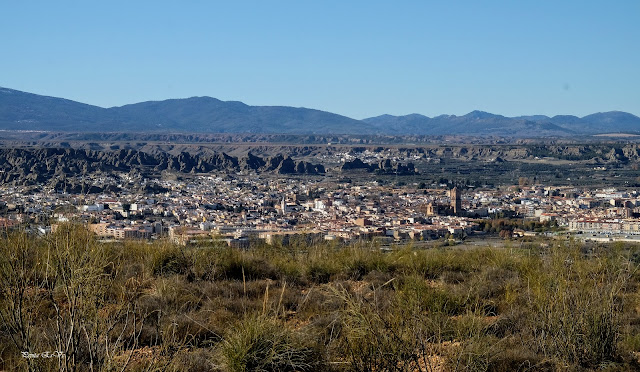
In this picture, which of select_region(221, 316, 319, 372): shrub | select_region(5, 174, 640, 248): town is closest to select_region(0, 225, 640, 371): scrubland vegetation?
select_region(221, 316, 319, 372): shrub

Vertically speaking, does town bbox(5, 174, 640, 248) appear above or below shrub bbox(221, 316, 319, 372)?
below

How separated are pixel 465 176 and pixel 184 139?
80.4 m

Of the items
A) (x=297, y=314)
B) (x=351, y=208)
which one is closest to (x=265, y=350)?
(x=297, y=314)

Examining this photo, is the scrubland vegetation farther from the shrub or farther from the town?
the town

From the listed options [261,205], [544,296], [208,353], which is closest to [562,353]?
[544,296]

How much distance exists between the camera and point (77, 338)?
4051 millimetres

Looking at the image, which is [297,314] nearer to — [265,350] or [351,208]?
[265,350]

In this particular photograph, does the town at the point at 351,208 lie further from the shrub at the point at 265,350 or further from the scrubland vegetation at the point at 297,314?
the shrub at the point at 265,350

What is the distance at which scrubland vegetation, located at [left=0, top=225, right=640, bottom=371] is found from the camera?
4477mm

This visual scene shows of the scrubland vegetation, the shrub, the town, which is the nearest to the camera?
the scrubland vegetation

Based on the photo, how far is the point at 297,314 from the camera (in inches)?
257

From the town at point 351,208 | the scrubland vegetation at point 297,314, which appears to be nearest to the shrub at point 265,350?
the scrubland vegetation at point 297,314

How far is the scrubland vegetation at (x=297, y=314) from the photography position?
448cm

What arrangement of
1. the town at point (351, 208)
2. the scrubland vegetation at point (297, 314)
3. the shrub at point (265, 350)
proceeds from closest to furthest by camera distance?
the scrubland vegetation at point (297, 314), the shrub at point (265, 350), the town at point (351, 208)
